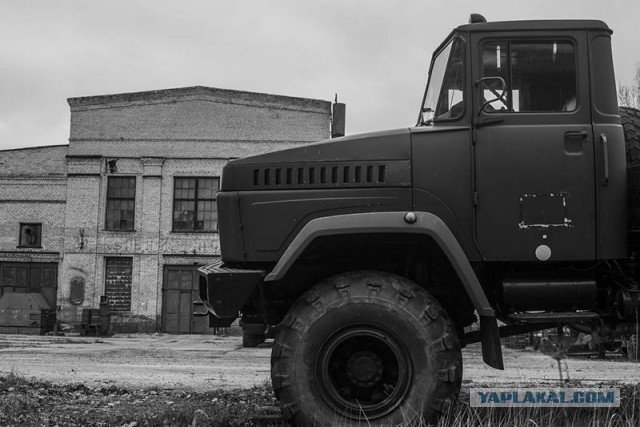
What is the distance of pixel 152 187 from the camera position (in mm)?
30859

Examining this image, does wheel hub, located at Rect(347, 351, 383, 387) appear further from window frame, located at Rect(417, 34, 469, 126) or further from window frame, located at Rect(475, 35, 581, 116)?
window frame, located at Rect(475, 35, 581, 116)

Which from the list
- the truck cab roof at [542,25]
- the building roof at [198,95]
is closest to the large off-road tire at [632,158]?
the truck cab roof at [542,25]

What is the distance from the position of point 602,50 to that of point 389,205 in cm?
203

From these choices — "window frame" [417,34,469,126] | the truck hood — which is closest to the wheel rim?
the truck hood

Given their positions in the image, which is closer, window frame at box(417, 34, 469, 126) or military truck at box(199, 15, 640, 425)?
military truck at box(199, 15, 640, 425)

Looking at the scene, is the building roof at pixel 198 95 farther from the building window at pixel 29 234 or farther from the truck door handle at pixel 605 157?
the truck door handle at pixel 605 157

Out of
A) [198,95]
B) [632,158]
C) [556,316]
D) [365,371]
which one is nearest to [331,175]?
[365,371]

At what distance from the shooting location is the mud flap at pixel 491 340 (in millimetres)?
4918

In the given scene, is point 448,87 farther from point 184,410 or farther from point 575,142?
point 184,410

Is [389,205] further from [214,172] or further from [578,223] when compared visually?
[214,172]

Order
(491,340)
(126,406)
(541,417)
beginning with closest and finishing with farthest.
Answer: (541,417)
(491,340)
(126,406)

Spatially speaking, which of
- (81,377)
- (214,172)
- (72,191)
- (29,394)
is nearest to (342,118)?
(214,172)

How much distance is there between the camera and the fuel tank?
17.1 ft

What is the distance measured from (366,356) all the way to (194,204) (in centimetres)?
2671
